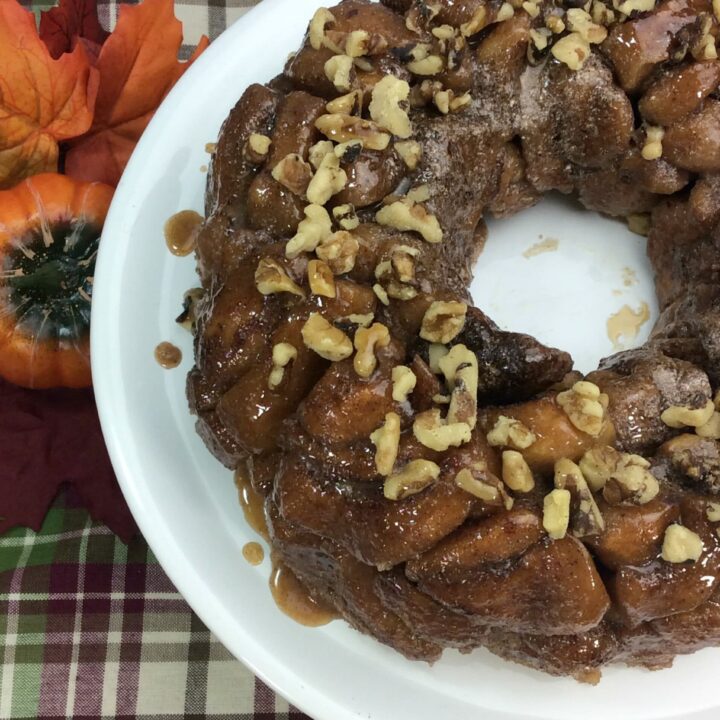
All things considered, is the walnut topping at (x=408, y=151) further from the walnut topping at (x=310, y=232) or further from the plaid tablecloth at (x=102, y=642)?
the plaid tablecloth at (x=102, y=642)

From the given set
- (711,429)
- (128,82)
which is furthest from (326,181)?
(128,82)

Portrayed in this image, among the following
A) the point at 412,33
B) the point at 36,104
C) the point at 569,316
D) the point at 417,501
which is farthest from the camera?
the point at 36,104

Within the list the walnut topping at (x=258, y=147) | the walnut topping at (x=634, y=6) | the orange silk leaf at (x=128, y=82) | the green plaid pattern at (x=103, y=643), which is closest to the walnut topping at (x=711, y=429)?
the walnut topping at (x=634, y=6)

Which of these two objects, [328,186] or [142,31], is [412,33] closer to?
[328,186]

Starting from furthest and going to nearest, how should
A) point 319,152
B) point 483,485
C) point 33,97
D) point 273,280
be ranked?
point 33,97, point 319,152, point 273,280, point 483,485

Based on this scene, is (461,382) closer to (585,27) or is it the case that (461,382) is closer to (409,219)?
(409,219)

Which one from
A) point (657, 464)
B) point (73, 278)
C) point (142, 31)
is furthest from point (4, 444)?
point (657, 464)
